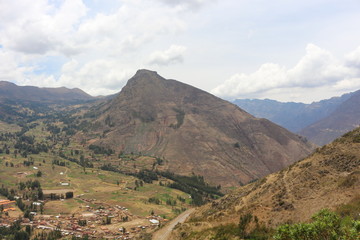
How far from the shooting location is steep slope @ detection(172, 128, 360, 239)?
180 feet

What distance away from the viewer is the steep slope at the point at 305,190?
180ft

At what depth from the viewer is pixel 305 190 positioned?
62125 mm

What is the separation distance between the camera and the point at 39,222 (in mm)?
130875

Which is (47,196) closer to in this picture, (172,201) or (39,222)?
(39,222)

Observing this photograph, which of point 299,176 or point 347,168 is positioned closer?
point 347,168

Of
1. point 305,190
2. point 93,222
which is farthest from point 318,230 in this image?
point 93,222

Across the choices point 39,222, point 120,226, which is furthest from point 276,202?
point 39,222

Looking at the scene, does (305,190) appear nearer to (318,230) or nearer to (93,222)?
(318,230)

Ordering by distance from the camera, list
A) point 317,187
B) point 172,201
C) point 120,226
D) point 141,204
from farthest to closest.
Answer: point 172,201 < point 141,204 < point 120,226 < point 317,187

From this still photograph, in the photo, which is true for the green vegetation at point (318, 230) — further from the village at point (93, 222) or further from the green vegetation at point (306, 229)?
the village at point (93, 222)

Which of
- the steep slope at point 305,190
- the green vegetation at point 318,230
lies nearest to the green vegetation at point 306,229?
the green vegetation at point 318,230

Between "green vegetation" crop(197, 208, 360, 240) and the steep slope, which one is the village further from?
"green vegetation" crop(197, 208, 360, 240)

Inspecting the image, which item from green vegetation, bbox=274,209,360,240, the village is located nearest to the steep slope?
green vegetation, bbox=274,209,360,240

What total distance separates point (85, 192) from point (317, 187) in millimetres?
167084
